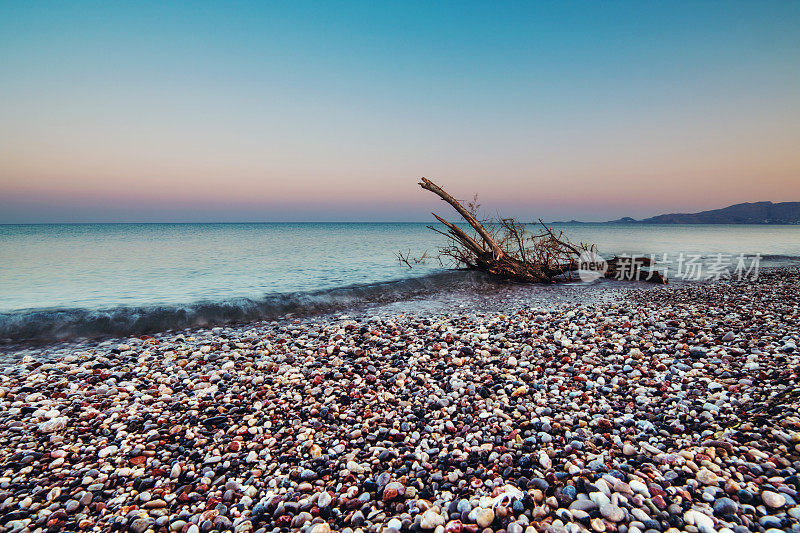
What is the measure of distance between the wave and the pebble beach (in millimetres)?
2162

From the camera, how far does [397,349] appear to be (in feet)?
26.2

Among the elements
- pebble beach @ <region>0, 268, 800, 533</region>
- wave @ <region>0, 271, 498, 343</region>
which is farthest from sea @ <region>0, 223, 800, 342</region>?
pebble beach @ <region>0, 268, 800, 533</region>

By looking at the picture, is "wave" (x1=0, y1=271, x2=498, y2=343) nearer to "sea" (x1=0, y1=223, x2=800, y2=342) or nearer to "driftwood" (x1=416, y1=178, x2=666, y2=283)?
"sea" (x1=0, y1=223, x2=800, y2=342)

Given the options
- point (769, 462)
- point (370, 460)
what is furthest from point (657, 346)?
point (370, 460)

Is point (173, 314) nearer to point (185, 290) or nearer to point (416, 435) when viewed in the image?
point (185, 290)

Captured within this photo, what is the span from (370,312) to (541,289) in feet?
27.3

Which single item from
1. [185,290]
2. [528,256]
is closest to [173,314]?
[185,290]

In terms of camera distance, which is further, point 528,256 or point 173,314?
point 528,256

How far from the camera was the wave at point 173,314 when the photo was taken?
403 inches

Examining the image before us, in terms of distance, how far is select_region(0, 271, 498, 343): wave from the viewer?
1024 cm

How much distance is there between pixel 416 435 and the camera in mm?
4691

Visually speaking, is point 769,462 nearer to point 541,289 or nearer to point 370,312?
point 370,312

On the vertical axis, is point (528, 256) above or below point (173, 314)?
above

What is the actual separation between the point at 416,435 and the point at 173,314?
10.2 meters
